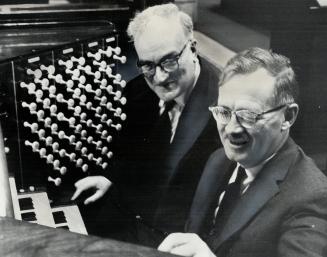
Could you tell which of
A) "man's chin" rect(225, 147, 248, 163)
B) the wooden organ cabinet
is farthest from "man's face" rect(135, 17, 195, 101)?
"man's chin" rect(225, 147, 248, 163)

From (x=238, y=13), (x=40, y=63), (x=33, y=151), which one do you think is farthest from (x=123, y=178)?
(x=238, y=13)

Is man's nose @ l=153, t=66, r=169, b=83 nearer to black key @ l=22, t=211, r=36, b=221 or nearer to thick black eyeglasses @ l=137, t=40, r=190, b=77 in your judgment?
thick black eyeglasses @ l=137, t=40, r=190, b=77

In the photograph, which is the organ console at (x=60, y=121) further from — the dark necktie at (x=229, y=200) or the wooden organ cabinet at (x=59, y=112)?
the dark necktie at (x=229, y=200)

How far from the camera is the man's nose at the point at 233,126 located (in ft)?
5.93

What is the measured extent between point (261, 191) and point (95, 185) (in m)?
0.64

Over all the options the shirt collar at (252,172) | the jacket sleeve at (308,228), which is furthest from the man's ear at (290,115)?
the jacket sleeve at (308,228)

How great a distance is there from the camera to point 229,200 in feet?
6.33

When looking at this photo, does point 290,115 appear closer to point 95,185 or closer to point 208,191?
point 208,191

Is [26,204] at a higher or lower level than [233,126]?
lower

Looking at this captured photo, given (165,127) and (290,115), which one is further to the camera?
(165,127)

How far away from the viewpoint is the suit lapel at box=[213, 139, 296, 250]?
5.97ft

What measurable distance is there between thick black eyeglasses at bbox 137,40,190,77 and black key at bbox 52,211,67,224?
24.4 inches

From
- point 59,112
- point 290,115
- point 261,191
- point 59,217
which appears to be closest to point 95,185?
point 59,217

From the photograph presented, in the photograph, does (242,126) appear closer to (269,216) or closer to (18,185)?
(269,216)
